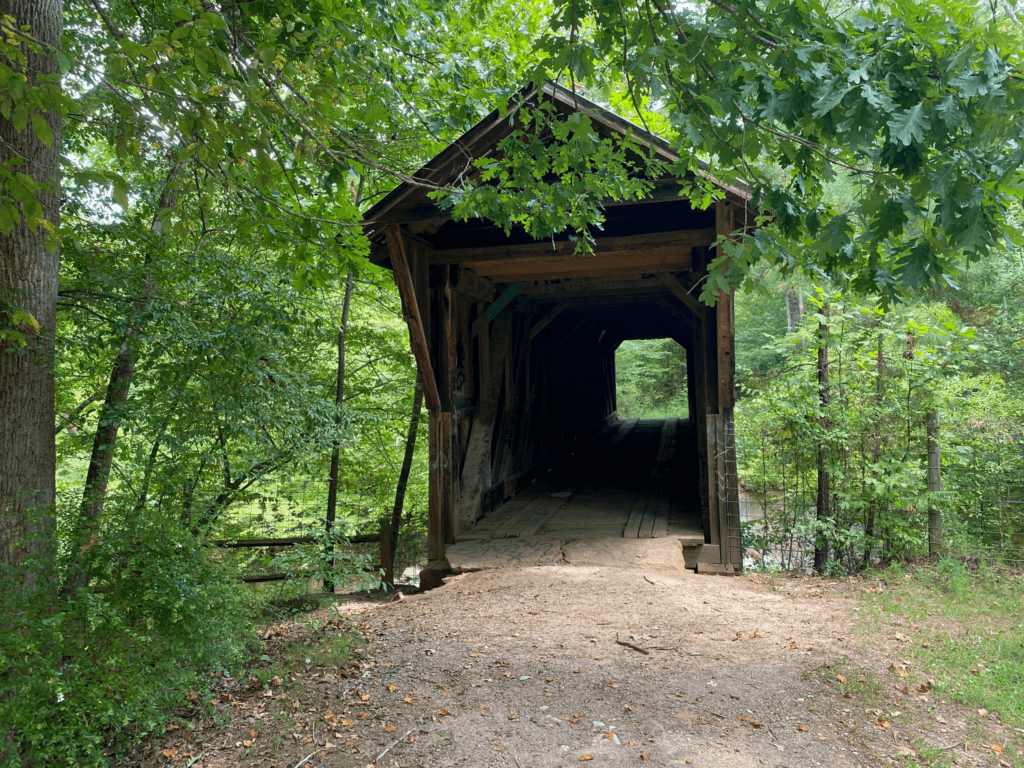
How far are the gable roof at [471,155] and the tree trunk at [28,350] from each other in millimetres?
2463

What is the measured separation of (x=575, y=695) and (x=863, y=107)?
3.05 m

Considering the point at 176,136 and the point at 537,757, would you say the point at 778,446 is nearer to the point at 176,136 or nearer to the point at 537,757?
the point at 537,757

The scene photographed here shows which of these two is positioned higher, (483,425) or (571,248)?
(571,248)

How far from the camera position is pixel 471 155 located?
5.44 meters

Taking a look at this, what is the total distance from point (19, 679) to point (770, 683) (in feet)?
11.7

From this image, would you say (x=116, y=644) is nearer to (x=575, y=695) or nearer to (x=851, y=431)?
(x=575, y=695)

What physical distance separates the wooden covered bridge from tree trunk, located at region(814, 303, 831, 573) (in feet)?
2.97

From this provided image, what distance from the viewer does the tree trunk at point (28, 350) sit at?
3260 millimetres

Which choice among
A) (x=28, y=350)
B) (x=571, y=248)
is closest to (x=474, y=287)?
(x=571, y=248)

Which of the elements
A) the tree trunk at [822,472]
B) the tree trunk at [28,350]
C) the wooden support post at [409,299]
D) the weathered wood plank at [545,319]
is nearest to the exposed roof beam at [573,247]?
the wooden support post at [409,299]

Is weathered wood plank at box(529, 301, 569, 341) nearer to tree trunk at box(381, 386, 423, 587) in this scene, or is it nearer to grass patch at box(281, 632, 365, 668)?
tree trunk at box(381, 386, 423, 587)

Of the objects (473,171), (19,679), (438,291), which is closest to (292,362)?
(438,291)

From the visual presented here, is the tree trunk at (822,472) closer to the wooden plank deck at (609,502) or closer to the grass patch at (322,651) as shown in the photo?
the wooden plank deck at (609,502)

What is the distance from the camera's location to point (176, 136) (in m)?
3.31
